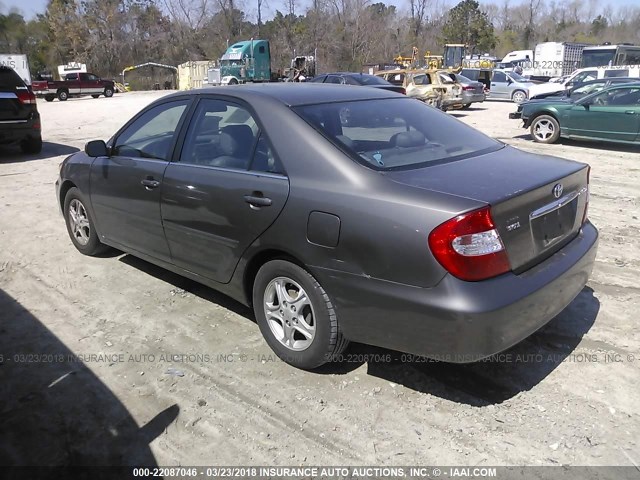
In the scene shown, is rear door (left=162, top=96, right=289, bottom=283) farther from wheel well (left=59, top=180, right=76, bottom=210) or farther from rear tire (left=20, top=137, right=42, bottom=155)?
rear tire (left=20, top=137, right=42, bottom=155)

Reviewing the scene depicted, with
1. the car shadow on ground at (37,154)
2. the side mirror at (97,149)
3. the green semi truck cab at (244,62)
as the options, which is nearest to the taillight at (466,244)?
the side mirror at (97,149)

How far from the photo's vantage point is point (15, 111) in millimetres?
10734

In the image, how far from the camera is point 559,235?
10.1 ft

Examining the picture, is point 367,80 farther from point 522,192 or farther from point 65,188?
point 522,192

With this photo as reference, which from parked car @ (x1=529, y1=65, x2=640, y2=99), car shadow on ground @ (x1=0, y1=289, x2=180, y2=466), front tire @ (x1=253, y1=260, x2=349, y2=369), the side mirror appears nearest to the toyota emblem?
front tire @ (x1=253, y1=260, x2=349, y2=369)

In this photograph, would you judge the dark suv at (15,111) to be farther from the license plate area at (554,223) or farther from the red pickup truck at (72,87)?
the red pickup truck at (72,87)

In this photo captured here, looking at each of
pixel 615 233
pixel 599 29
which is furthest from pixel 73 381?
pixel 599 29

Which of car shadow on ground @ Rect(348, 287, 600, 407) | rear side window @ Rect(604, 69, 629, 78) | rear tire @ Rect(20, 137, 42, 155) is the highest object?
rear side window @ Rect(604, 69, 629, 78)

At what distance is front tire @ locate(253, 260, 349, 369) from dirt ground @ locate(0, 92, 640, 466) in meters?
0.16

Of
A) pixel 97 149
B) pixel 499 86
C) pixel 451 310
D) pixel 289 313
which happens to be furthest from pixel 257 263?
pixel 499 86

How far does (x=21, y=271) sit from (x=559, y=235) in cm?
463

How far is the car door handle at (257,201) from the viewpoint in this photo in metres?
3.13

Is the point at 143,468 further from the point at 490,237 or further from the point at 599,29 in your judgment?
the point at 599,29

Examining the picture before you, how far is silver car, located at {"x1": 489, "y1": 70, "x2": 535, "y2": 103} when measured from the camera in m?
26.0
